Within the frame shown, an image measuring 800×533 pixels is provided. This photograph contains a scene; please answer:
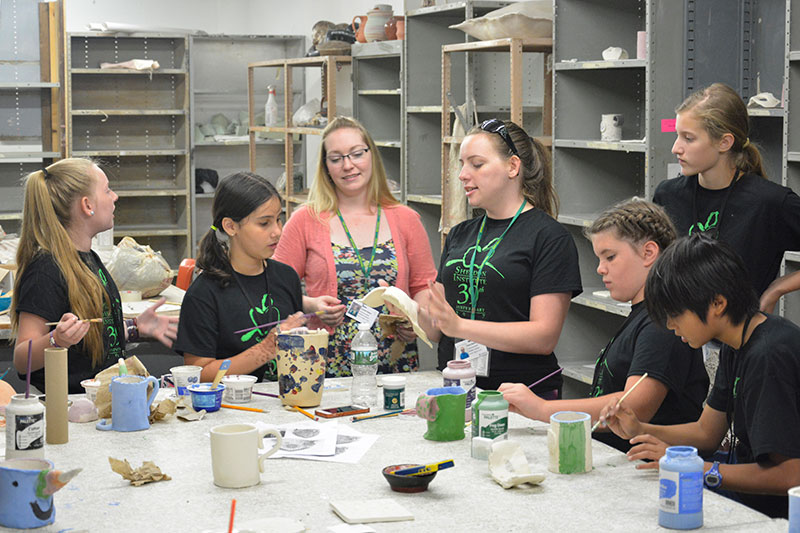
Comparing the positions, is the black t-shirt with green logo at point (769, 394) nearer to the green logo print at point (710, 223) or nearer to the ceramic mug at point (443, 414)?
the ceramic mug at point (443, 414)

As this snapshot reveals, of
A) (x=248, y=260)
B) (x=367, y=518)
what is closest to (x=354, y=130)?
(x=248, y=260)

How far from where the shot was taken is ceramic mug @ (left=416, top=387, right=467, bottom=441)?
2.04 m

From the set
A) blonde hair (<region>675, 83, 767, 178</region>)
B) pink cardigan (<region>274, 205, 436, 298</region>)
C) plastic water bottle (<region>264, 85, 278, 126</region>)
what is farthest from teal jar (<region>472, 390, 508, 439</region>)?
plastic water bottle (<region>264, 85, 278, 126</region>)

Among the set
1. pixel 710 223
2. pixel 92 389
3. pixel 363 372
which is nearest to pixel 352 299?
pixel 363 372

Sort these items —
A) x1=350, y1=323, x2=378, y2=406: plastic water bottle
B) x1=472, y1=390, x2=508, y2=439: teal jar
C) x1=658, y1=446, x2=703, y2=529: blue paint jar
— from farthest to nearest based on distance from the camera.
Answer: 1. x1=350, y1=323, x2=378, y2=406: plastic water bottle
2. x1=472, y1=390, x2=508, y2=439: teal jar
3. x1=658, y1=446, x2=703, y2=529: blue paint jar

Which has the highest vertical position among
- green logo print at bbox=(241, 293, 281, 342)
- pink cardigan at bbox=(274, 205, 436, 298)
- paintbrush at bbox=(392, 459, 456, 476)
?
pink cardigan at bbox=(274, 205, 436, 298)

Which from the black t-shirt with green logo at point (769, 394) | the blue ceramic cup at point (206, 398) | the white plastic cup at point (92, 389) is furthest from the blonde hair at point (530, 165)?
the white plastic cup at point (92, 389)

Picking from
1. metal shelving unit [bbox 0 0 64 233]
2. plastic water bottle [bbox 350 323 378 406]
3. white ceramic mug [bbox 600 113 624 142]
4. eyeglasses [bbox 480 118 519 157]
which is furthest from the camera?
metal shelving unit [bbox 0 0 64 233]

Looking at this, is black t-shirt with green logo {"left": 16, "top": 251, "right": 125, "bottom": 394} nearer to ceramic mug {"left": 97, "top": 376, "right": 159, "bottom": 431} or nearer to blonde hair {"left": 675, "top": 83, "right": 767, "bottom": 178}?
ceramic mug {"left": 97, "top": 376, "right": 159, "bottom": 431}

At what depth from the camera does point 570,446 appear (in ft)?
5.96

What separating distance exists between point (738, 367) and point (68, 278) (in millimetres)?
1750

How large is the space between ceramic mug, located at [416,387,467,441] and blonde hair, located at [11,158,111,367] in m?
1.06

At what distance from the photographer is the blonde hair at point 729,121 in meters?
3.03

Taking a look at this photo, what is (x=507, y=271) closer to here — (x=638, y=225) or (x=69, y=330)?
(x=638, y=225)
